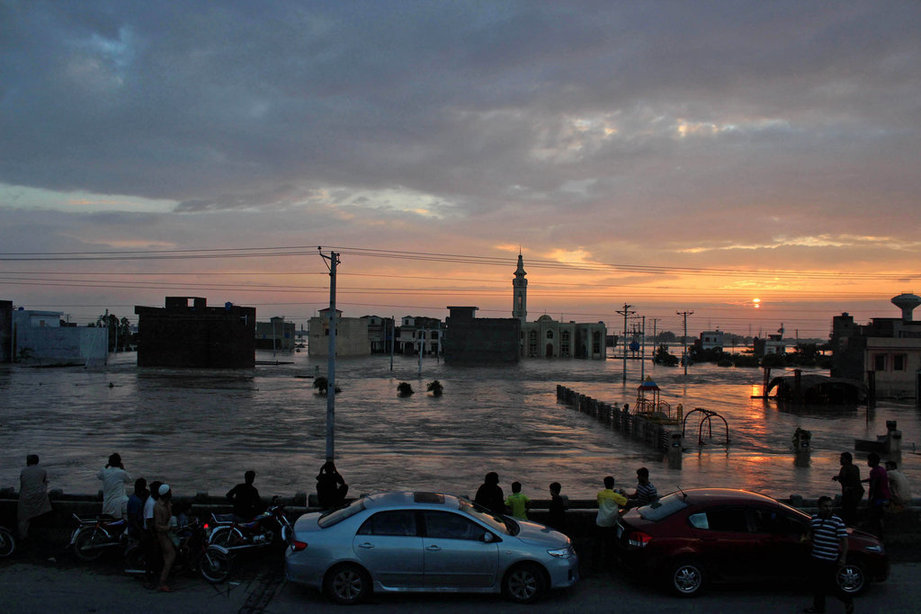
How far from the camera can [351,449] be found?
79.2ft

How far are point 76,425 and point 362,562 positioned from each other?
85.7 feet

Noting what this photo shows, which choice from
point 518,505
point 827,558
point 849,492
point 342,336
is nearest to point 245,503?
point 518,505

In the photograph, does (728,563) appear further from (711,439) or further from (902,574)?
(711,439)

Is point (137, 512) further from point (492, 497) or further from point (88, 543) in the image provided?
point (492, 497)

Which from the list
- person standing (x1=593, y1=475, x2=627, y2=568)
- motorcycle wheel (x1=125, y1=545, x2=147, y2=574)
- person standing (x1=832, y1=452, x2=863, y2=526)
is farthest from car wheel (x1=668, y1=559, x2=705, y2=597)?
motorcycle wheel (x1=125, y1=545, x2=147, y2=574)

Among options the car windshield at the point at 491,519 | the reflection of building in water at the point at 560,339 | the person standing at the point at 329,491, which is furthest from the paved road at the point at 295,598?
the reflection of building in water at the point at 560,339

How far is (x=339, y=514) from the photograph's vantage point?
9.13 meters

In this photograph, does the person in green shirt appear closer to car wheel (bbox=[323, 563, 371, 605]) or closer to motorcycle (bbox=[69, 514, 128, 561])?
car wheel (bbox=[323, 563, 371, 605])

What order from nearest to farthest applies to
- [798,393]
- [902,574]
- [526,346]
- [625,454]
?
[902,574] → [625,454] → [798,393] → [526,346]

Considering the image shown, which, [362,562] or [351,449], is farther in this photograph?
[351,449]

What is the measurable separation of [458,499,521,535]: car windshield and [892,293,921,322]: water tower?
2881 inches

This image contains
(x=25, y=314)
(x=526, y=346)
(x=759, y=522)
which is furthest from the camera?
(x=526, y=346)

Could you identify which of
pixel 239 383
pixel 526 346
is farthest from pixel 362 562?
pixel 526 346

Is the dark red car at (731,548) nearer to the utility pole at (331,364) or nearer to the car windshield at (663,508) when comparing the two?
the car windshield at (663,508)
